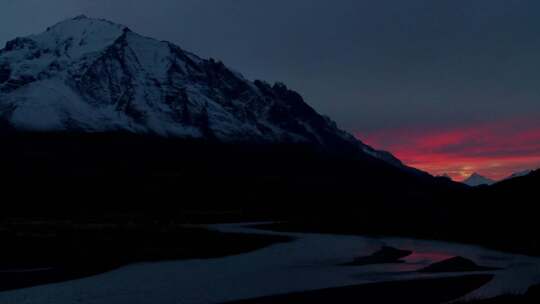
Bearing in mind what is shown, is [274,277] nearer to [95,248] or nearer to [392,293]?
[392,293]

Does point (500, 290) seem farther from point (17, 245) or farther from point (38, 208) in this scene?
point (38, 208)

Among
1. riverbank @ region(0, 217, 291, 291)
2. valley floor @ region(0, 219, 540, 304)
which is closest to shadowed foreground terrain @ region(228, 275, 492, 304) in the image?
valley floor @ region(0, 219, 540, 304)

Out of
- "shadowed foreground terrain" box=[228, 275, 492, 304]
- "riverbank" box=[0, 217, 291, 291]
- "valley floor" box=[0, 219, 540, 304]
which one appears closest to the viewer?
"shadowed foreground terrain" box=[228, 275, 492, 304]

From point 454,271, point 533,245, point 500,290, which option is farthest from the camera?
point 533,245

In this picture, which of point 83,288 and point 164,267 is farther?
point 164,267

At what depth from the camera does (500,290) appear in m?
51.7

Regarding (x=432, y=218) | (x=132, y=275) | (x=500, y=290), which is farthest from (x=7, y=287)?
(x=432, y=218)

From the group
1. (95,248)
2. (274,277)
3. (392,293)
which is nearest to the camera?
(392,293)

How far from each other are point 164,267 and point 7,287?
1706cm

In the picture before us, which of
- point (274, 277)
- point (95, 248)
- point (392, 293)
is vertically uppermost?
point (95, 248)

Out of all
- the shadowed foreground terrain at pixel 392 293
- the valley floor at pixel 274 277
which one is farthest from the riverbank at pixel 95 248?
the shadowed foreground terrain at pixel 392 293

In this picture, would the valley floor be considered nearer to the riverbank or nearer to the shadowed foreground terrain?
the shadowed foreground terrain

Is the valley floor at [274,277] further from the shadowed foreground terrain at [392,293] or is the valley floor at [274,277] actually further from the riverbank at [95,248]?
the riverbank at [95,248]

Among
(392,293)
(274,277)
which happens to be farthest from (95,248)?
(392,293)
